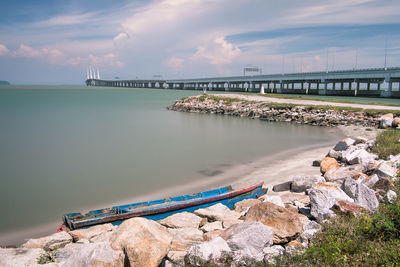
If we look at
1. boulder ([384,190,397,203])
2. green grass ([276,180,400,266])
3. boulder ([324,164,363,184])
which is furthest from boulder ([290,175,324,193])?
green grass ([276,180,400,266])

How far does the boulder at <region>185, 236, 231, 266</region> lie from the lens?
18.8 ft

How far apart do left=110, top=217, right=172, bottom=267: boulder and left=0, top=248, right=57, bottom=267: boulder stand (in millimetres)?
1683

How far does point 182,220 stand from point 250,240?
143 inches

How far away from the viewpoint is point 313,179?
12.0 metres

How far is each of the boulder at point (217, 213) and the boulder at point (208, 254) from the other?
3220 mm

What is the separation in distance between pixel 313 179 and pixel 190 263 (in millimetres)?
7918

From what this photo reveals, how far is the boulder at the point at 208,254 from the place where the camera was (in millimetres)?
5723

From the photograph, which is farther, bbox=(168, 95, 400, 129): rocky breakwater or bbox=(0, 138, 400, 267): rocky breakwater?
bbox=(168, 95, 400, 129): rocky breakwater

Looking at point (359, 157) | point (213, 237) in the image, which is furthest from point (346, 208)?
point (359, 157)

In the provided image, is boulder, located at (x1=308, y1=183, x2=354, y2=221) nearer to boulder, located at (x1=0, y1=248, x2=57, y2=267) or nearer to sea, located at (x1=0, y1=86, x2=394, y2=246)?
boulder, located at (x1=0, y1=248, x2=57, y2=267)

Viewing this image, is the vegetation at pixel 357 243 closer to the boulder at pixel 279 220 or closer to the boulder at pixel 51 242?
the boulder at pixel 279 220

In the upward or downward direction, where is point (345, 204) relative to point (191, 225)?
upward

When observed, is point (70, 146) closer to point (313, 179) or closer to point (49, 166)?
point (49, 166)

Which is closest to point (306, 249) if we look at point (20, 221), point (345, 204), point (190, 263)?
point (345, 204)
